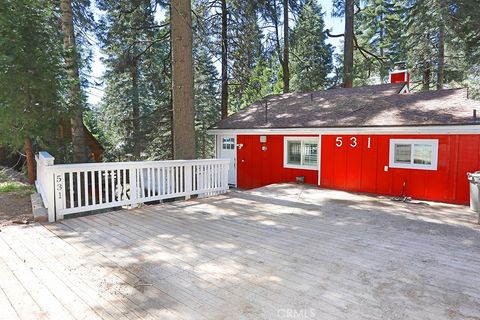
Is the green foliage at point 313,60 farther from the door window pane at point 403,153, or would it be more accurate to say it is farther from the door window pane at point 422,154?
the door window pane at point 422,154

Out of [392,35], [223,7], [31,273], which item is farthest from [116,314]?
[392,35]

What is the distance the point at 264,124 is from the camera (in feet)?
34.1

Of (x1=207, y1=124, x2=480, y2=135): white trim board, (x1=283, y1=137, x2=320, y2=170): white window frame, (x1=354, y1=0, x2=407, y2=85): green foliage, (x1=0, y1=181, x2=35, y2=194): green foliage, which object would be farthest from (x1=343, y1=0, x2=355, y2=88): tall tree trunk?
(x1=0, y1=181, x2=35, y2=194): green foliage

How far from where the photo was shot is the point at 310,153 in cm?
949

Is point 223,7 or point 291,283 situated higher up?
point 223,7

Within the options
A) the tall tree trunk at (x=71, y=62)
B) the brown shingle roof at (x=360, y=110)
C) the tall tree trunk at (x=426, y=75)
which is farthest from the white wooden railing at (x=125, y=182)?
the tall tree trunk at (x=426, y=75)

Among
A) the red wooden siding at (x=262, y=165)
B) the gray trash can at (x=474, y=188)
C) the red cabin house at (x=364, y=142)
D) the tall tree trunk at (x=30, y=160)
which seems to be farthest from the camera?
the red wooden siding at (x=262, y=165)

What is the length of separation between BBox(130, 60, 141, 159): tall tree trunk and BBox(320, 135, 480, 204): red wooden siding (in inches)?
393

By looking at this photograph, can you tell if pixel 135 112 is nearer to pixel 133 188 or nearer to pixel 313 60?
pixel 313 60

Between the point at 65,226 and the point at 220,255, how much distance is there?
2.67 m

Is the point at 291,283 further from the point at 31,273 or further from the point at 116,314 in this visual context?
the point at 31,273

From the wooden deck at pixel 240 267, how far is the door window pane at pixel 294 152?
443 cm

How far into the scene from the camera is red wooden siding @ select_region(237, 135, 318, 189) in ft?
32.9

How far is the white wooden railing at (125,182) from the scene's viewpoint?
191 inches
